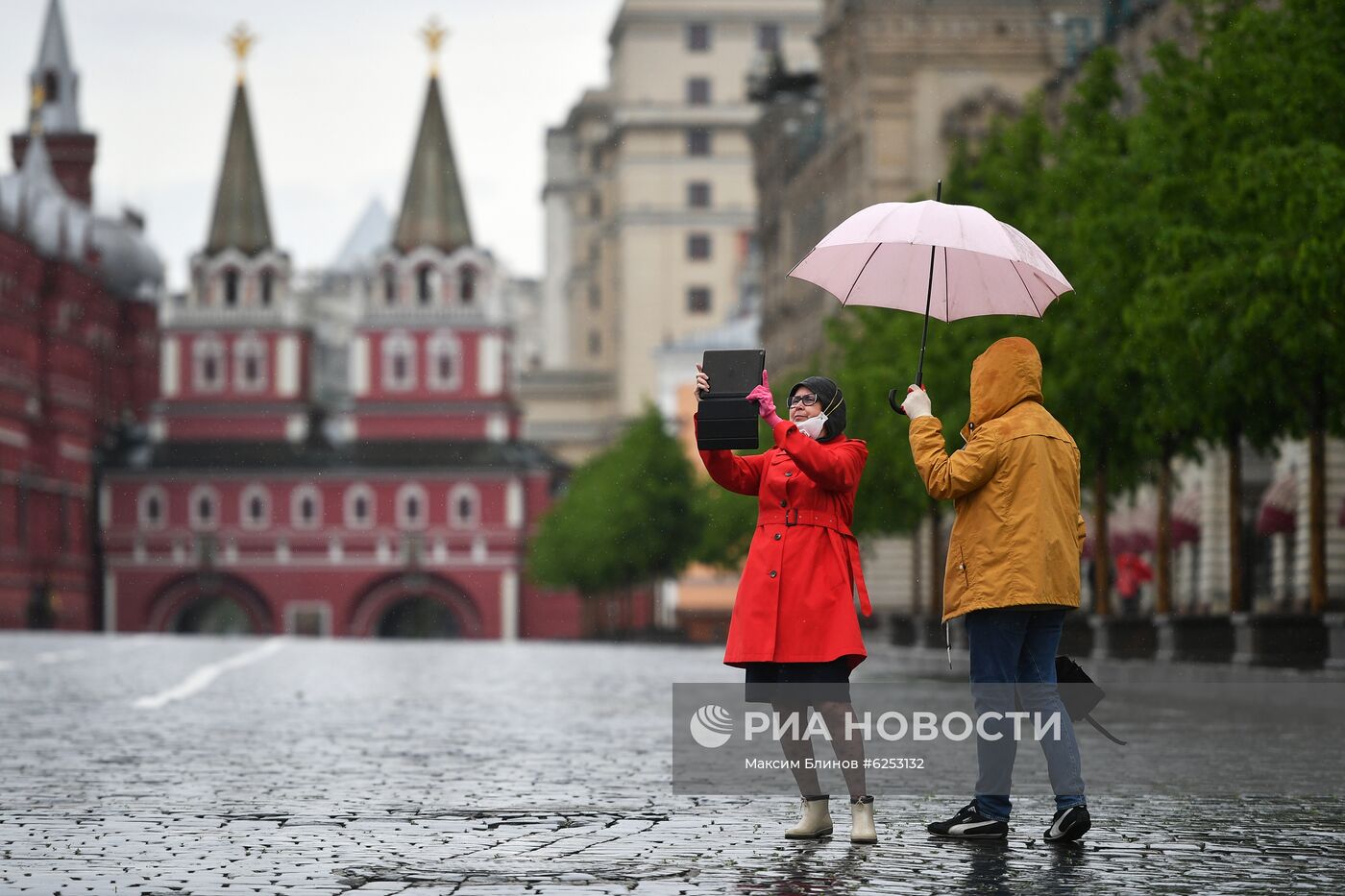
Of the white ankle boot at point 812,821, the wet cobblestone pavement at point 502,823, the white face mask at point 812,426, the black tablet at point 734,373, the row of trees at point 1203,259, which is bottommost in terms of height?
the wet cobblestone pavement at point 502,823

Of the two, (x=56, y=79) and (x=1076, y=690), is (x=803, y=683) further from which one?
(x=56, y=79)

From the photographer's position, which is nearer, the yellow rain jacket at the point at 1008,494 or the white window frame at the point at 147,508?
the yellow rain jacket at the point at 1008,494

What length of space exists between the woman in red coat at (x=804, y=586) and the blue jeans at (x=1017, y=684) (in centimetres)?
48

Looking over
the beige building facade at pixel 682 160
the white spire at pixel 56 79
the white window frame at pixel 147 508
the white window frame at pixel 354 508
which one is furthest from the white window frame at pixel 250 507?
the white spire at pixel 56 79

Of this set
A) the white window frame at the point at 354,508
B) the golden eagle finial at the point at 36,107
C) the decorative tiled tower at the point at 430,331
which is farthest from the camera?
the golden eagle finial at the point at 36,107

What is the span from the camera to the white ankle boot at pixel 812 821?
9.80 meters

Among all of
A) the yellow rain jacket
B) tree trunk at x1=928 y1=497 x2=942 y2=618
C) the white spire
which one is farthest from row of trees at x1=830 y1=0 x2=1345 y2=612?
the white spire

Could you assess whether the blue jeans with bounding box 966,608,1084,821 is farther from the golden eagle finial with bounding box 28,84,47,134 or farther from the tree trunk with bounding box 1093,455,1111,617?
the golden eagle finial with bounding box 28,84,47,134

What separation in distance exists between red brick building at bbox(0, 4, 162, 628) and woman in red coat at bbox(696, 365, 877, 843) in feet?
315

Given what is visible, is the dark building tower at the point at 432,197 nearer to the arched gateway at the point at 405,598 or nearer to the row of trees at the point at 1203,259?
the arched gateway at the point at 405,598

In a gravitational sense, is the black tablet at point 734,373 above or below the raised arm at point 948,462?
above

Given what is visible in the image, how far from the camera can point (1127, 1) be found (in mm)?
54312

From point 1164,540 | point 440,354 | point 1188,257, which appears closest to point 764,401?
point 1188,257

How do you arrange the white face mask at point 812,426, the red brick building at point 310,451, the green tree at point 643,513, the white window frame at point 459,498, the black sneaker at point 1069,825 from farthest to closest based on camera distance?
the white window frame at point 459,498, the red brick building at point 310,451, the green tree at point 643,513, the white face mask at point 812,426, the black sneaker at point 1069,825
